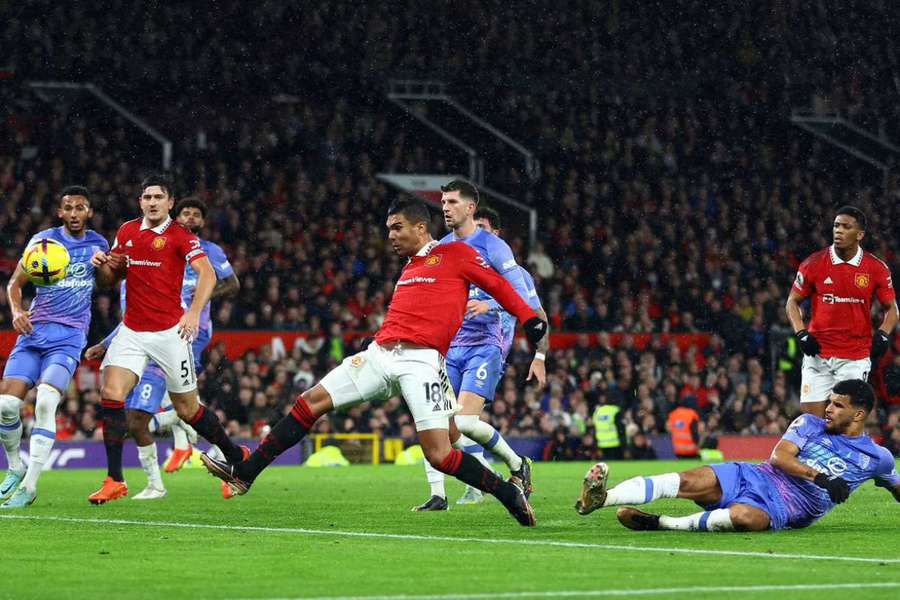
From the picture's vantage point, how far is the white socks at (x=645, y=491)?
31.9 ft

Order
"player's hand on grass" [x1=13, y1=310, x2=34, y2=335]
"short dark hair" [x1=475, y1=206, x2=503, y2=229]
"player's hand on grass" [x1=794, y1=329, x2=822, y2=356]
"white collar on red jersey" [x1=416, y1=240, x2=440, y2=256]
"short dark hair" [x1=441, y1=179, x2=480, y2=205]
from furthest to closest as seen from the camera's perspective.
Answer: "player's hand on grass" [x1=794, y1=329, x2=822, y2=356], "short dark hair" [x1=475, y1=206, x2=503, y2=229], "player's hand on grass" [x1=13, y1=310, x2=34, y2=335], "short dark hair" [x1=441, y1=179, x2=480, y2=205], "white collar on red jersey" [x1=416, y1=240, x2=440, y2=256]

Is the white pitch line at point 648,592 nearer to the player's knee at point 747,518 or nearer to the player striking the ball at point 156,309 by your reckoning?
the player's knee at point 747,518

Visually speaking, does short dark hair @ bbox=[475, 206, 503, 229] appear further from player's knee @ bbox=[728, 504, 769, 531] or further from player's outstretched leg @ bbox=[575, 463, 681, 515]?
player's knee @ bbox=[728, 504, 769, 531]

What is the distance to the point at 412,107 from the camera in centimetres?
4041

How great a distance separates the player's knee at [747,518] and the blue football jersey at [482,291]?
9.06 ft

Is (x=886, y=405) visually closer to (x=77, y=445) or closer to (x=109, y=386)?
(x=77, y=445)

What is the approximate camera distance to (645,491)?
9.77 m

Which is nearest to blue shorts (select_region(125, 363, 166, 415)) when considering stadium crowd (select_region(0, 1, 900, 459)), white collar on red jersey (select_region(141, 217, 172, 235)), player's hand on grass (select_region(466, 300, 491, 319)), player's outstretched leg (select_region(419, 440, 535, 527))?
white collar on red jersey (select_region(141, 217, 172, 235))

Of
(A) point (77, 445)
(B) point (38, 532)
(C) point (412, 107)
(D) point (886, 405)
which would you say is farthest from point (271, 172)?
(B) point (38, 532)

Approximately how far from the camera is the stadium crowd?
29.0 metres

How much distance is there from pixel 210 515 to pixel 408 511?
1.64 metres

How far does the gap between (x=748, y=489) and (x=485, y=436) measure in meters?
3.35

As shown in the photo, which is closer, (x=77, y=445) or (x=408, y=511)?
(x=408, y=511)

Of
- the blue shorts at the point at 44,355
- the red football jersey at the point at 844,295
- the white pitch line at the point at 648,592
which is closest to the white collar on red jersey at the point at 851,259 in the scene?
the red football jersey at the point at 844,295
